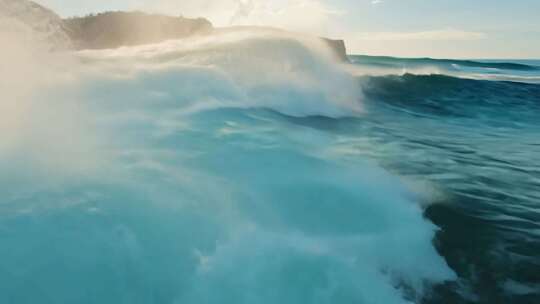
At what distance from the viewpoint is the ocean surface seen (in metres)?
3.79

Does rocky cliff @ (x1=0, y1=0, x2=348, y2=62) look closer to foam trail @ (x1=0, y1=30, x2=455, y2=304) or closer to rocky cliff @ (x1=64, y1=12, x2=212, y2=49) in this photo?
rocky cliff @ (x1=64, y1=12, x2=212, y2=49)

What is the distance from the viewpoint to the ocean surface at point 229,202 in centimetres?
379

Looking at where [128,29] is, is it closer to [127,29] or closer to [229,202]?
[127,29]

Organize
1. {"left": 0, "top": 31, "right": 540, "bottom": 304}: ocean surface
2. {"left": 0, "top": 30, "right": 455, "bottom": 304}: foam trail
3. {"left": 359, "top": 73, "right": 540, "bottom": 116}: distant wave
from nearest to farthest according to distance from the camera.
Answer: {"left": 0, "top": 30, "right": 455, "bottom": 304}: foam trail
{"left": 0, "top": 31, "right": 540, "bottom": 304}: ocean surface
{"left": 359, "top": 73, "right": 540, "bottom": 116}: distant wave

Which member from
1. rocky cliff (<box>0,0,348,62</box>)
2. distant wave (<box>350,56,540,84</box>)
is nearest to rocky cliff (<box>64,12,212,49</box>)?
rocky cliff (<box>0,0,348,62</box>)

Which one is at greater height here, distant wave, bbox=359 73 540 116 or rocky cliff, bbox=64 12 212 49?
rocky cliff, bbox=64 12 212 49

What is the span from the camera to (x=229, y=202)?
194 inches

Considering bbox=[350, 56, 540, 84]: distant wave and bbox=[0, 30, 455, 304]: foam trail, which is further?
bbox=[350, 56, 540, 84]: distant wave

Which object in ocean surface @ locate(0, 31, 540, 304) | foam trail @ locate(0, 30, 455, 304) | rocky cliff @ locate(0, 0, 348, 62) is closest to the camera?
foam trail @ locate(0, 30, 455, 304)

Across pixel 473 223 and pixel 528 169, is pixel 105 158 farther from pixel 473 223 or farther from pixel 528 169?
pixel 528 169

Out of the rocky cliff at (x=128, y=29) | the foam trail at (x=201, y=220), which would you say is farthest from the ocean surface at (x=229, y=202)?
the rocky cliff at (x=128, y=29)

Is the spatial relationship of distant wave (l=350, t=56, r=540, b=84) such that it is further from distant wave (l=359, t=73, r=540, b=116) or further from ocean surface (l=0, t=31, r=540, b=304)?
ocean surface (l=0, t=31, r=540, b=304)

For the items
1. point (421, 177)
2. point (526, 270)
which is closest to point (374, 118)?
point (421, 177)

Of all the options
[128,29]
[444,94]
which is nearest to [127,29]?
[128,29]
